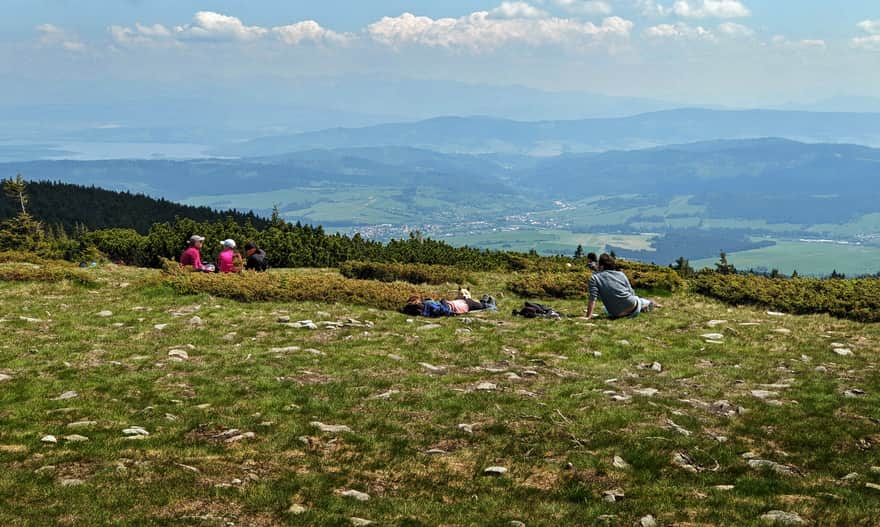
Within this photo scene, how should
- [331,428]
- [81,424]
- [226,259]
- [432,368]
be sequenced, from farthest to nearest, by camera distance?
[226,259] → [432,368] → [331,428] → [81,424]

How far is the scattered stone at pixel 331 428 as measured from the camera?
1149 centimetres

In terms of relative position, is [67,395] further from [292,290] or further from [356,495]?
[292,290]

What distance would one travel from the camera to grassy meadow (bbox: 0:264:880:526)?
8539 millimetres

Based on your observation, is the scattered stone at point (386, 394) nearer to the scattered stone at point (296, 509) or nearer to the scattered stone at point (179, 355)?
the scattered stone at point (296, 509)

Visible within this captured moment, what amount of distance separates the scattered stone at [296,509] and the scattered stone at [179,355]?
8752 mm

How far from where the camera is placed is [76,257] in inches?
1702

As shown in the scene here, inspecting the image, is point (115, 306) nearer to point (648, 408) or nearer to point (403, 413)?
point (403, 413)

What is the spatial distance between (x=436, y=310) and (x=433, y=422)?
1052cm

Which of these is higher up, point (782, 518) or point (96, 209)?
point (96, 209)

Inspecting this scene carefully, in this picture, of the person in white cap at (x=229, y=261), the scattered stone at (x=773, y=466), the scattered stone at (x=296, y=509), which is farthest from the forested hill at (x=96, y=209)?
the scattered stone at (x=773, y=466)

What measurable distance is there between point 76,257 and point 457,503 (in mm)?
42052


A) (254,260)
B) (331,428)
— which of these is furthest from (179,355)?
(254,260)

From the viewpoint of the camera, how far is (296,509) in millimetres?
8445

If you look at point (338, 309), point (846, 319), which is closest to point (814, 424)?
point (846, 319)
